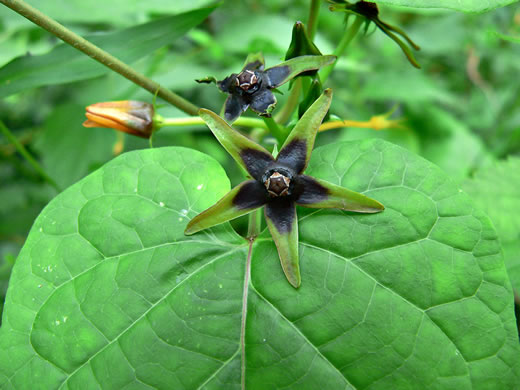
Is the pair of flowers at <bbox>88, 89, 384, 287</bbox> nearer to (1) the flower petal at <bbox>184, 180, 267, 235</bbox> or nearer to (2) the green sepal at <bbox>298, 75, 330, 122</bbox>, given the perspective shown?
(1) the flower petal at <bbox>184, 180, 267, 235</bbox>

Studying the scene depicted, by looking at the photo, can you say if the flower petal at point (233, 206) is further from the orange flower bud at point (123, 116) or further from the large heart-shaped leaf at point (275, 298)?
the orange flower bud at point (123, 116)

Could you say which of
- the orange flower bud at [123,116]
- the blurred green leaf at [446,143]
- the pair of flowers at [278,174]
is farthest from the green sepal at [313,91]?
the blurred green leaf at [446,143]

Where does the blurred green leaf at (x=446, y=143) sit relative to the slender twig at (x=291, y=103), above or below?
below

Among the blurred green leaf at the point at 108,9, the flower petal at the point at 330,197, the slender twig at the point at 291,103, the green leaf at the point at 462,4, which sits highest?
the green leaf at the point at 462,4

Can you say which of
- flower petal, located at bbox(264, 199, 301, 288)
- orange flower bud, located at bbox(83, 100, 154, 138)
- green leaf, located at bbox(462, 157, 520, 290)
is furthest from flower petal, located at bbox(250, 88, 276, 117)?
green leaf, located at bbox(462, 157, 520, 290)

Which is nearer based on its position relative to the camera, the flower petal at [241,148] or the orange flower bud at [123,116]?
the flower petal at [241,148]

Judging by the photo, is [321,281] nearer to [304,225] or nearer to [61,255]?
[304,225]

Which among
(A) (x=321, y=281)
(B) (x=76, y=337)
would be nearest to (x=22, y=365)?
(B) (x=76, y=337)
